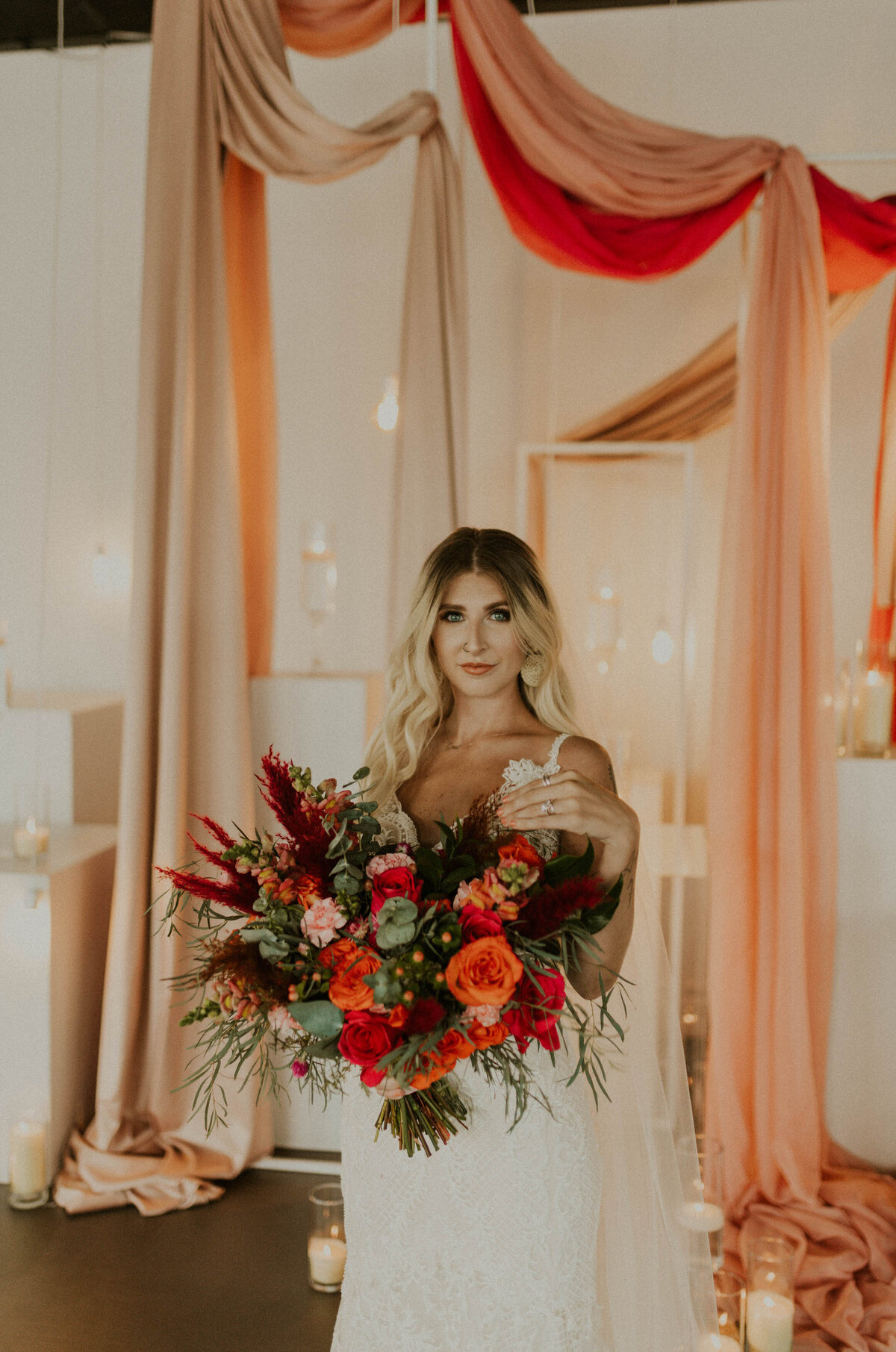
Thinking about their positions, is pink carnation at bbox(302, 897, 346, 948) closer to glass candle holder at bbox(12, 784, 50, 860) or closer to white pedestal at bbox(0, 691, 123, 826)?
glass candle holder at bbox(12, 784, 50, 860)

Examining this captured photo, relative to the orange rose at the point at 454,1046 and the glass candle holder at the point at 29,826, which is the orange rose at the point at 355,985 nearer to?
the orange rose at the point at 454,1046

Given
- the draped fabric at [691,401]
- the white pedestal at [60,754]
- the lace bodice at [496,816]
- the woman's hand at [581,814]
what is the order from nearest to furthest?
the woman's hand at [581,814], the lace bodice at [496,816], the white pedestal at [60,754], the draped fabric at [691,401]

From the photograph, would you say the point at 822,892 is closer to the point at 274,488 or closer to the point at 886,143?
the point at 274,488

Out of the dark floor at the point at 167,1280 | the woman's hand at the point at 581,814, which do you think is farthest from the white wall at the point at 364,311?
the woman's hand at the point at 581,814

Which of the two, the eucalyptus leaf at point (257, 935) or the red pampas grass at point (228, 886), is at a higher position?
the red pampas grass at point (228, 886)

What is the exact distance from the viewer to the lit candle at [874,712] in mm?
3250

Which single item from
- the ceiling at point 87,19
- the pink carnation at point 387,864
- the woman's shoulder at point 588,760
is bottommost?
the pink carnation at point 387,864

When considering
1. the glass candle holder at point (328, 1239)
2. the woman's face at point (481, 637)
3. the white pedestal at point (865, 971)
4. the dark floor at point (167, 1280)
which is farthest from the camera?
the white pedestal at point (865, 971)

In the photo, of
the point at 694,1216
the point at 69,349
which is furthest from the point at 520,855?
the point at 69,349

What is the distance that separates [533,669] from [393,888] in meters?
0.62

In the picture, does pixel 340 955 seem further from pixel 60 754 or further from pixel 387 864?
pixel 60 754

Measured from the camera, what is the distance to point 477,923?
1399mm

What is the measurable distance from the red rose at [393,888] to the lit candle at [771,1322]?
1.57 meters

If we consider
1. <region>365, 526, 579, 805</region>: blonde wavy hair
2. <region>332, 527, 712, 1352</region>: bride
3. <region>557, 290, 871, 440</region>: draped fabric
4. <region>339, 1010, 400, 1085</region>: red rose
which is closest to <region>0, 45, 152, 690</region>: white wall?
<region>557, 290, 871, 440</region>: draped fabric
